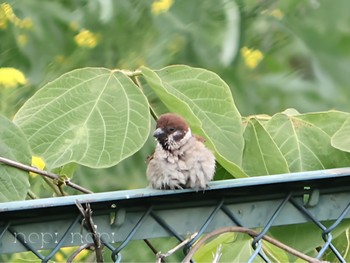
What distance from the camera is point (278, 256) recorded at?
1.49 m

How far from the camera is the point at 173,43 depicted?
2.74m

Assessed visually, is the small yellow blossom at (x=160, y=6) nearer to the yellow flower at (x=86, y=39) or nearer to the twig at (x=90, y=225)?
the yellow flower at (x=86, y=39)

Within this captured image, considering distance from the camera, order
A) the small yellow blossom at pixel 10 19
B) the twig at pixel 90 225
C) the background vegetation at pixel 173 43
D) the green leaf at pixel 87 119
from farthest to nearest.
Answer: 1. the background vegetation at pixel 173 43
2. the small yellow blossom at pixel 10 19
3. the green leaf at pixel 87 119
4. the twig at pixel 90 225

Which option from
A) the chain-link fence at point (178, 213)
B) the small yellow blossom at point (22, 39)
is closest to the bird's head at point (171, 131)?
the chain-link fence at point (178, 213)

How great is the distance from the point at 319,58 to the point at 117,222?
6.01 feet

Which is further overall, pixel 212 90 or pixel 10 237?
pixel 212 90

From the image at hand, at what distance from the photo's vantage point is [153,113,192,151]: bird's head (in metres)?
1.51

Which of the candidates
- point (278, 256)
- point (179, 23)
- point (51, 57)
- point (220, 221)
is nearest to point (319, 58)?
point (179, 23)

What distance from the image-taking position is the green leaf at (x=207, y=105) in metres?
1.42

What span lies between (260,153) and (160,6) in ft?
3.77

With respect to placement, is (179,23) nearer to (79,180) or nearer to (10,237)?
(79,180)

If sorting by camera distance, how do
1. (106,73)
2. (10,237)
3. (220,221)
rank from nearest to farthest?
(10,237)
(220,221)
(106,73)

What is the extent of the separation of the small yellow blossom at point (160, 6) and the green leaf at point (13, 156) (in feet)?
4.00

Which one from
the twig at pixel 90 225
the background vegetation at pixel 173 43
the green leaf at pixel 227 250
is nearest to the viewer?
the twig at pixel 90 225
